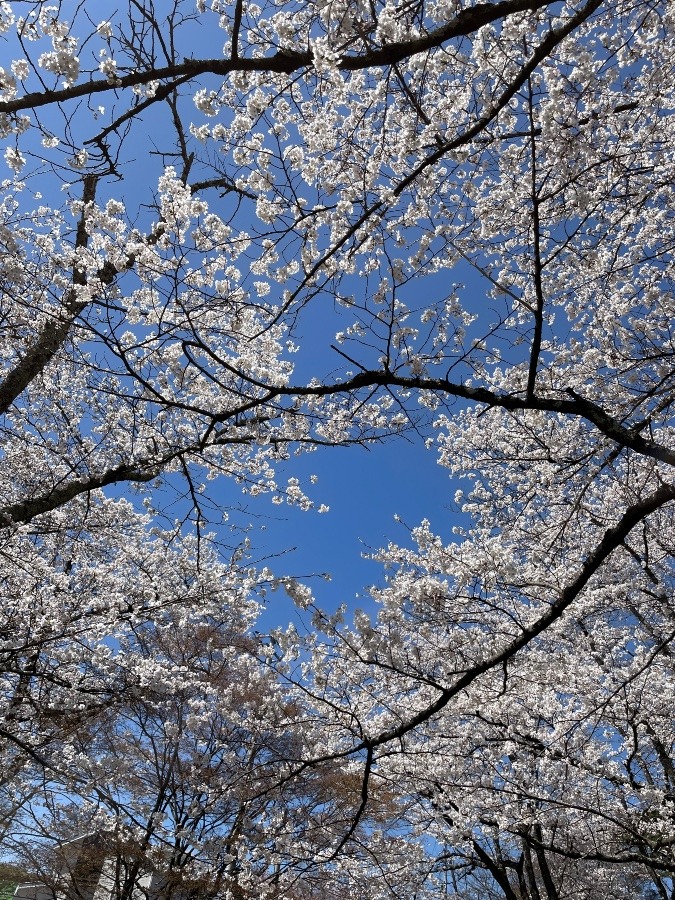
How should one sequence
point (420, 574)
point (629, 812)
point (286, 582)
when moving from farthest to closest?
point (420, 574) → point (629, 812) → point (286, 582)

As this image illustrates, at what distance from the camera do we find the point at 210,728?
1002cm

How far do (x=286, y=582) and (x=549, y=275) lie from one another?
424 centimetres

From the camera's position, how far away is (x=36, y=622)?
568cm

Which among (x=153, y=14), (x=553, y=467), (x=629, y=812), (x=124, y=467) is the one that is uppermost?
(x=553, y=467)

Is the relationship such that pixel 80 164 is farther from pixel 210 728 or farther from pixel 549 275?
pixel 210 728

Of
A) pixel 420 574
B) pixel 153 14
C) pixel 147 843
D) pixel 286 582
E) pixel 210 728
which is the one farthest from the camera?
pixel 210 728

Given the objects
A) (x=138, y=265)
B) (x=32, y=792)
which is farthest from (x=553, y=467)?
(x=32, y=792)

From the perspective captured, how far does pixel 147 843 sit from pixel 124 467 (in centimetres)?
533

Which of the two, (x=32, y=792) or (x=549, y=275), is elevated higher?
(x=549, y=275)

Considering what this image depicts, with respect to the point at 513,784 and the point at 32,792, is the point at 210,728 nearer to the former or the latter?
the point at 32,792

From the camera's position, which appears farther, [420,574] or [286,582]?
[420,574]

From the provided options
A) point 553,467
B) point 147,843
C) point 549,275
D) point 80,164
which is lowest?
point 147,843

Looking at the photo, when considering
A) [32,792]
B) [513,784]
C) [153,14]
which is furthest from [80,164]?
[513,784]

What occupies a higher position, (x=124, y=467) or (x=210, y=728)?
(x=124, y=467)
